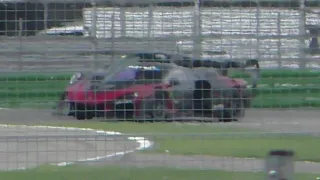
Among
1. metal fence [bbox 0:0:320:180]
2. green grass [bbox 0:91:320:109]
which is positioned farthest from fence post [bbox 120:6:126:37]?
green grass [bbox 0:91:320:109]

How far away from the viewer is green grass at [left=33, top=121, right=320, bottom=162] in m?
7.41

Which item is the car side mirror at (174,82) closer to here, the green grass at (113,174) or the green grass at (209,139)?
the green grass at (209,139)

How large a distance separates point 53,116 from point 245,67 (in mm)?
1536

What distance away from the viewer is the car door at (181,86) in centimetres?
724

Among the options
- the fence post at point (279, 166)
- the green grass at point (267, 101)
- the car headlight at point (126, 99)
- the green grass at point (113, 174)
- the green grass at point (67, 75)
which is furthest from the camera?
the green grass at point (113, 174)

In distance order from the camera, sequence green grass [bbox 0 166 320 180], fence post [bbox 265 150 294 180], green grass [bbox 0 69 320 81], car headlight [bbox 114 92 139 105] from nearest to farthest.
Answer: fence post [bbox 265 150 294 180] → green grass [bbox 0 69 320 81] → car headlight [bbox 114 92 139 105] → green grass [bbox 0 166 320 180]

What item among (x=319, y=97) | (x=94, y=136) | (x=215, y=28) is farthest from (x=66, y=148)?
(x=319, y=97)

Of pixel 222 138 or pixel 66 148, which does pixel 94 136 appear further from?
pixel 222 138

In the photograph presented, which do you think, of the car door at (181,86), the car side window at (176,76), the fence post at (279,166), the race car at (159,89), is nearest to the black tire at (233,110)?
the race car at (159,89)

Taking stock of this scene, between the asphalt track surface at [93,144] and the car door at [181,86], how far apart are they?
0.34 metres

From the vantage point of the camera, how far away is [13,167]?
850cm

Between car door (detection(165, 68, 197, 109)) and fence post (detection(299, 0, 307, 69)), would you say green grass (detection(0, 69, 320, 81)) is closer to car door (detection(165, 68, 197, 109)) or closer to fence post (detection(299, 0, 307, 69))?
fence post (detection(299, 0, 307, 69))

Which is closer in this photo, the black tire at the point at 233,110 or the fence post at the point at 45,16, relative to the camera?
the fence post at the point at 45,16

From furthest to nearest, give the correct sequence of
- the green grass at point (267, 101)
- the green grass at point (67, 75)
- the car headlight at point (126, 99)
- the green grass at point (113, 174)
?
1. the green grass at point (113, 174)
2. the car headlight at point (126, 99)
3. the green grass at point (267, 101)
4. the green grass at point (67, 75)
